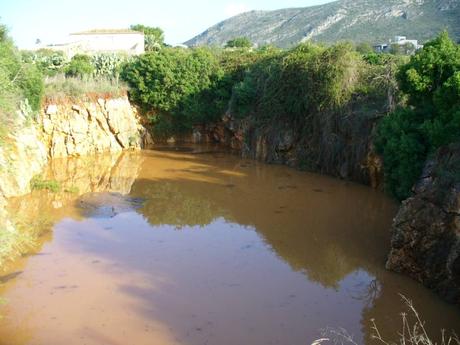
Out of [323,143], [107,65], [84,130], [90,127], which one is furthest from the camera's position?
[107,65]

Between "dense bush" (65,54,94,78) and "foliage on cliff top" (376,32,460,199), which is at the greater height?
"dense bush" (65,54,94,78)

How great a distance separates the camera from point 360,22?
176 feet

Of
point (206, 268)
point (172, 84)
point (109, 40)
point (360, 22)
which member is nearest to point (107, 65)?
point (172, 84)

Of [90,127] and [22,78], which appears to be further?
[90,127]

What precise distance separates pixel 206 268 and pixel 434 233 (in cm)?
458

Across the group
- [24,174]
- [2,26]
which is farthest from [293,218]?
[2,26]

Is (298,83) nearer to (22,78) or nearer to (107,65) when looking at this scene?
(22,78)

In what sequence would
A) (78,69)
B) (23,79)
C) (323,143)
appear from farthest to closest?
(78,69) < (323,143) < (23,79)

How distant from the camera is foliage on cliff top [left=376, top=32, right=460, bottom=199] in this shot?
10586mm

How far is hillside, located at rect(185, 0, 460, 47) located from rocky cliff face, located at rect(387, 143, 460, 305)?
32752 millimetres

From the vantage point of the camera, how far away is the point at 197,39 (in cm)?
9688

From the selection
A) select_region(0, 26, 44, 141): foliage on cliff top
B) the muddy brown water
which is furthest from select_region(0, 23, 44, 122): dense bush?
the muddy brown water

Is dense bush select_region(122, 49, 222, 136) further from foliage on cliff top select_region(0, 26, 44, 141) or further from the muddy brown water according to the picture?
the muddy brown water

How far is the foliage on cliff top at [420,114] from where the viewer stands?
1059cm
